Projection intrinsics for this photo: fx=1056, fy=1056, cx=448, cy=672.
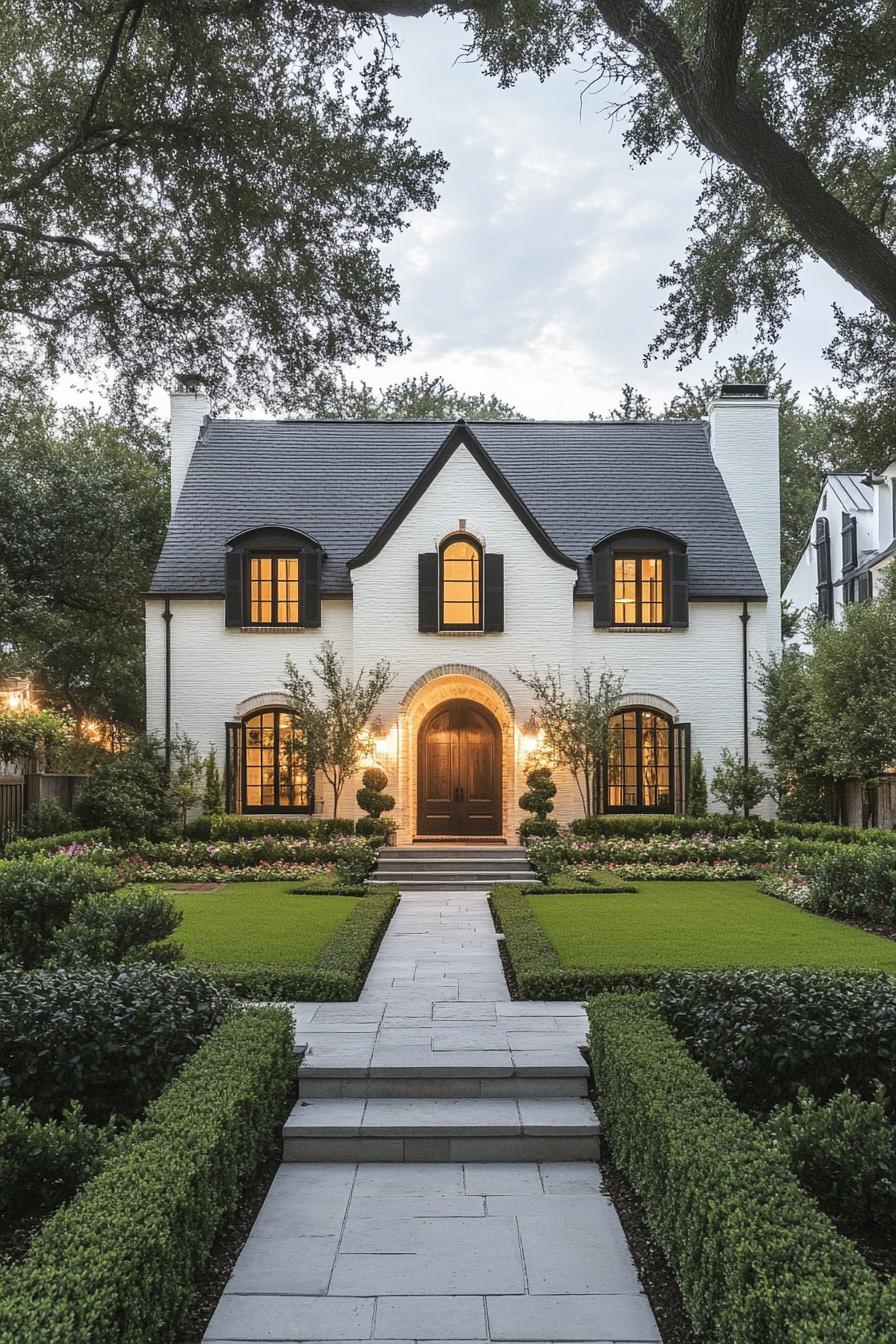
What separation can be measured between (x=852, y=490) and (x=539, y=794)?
1620cm

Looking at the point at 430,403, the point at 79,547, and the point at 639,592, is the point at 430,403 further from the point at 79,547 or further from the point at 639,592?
the point at 639,592

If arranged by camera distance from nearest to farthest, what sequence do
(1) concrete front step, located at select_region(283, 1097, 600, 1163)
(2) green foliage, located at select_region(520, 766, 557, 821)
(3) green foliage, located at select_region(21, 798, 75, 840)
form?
(1) concrete front step, located at select_region(283, 1097, 600, 1163) < (3) green foliage, located at select_region(21, 798, 75, 840) < (2) green foliage, located at select_region(520, 766, 557, 821)

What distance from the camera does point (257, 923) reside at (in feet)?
40.4

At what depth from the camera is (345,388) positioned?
865cm

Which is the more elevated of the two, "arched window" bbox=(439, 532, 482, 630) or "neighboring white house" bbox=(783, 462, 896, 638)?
"neighboring white house" bbox=(783, 462, 896, 638)

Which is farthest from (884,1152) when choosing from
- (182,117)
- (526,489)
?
(526,489)

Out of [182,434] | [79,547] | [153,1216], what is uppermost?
[182,434]

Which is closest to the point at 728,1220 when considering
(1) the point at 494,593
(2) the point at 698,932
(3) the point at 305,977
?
(3) the point at 305,977

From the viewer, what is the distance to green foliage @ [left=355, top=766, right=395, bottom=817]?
19859 mm

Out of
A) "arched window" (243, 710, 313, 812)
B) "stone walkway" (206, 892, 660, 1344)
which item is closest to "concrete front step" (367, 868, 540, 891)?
"arched window" (243, 710, 313, 812)

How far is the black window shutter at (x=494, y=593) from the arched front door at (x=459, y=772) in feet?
5.90

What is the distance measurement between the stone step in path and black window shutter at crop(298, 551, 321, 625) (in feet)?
17.1

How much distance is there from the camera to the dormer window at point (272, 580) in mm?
21500

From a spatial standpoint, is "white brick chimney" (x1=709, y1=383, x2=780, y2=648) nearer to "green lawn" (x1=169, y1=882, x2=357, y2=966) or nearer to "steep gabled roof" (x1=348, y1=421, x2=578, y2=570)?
"steep gabled roof" (x1=348, y1=421, x2=578, y2=570)
